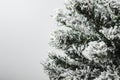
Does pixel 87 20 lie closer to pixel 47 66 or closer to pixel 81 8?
pixel 81 8

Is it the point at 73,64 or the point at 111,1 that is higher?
the point at 111,1

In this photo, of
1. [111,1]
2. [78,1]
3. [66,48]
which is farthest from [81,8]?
[66,48]

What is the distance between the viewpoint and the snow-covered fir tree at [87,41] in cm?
1095

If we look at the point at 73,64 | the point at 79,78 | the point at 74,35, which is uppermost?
the point at 74,35

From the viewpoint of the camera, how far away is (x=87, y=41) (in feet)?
39.9

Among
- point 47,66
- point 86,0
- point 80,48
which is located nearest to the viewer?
point 86,0

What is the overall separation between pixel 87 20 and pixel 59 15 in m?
1.27

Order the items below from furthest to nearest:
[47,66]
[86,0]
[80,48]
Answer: [47,66], [80,48], [86,0]

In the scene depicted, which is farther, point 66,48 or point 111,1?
point 66,48

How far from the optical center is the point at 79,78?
39.3 ft

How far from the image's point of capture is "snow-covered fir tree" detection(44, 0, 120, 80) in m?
10.9

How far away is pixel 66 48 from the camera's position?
1268cm

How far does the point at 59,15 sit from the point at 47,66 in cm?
242

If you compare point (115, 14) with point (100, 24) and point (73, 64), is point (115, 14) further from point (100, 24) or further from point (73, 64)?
point (73, 64)
